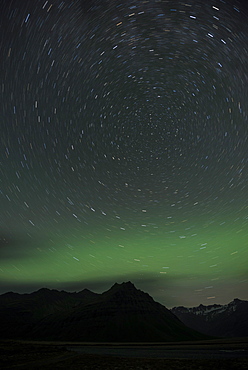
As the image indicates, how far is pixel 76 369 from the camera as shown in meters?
42.3

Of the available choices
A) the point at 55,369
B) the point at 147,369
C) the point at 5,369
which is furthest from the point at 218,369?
the point at 5,369

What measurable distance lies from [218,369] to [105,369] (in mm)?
16517

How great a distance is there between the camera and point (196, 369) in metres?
42.8

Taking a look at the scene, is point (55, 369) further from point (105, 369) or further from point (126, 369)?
point (126, 369)

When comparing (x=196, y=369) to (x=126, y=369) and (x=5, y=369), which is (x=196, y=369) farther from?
(x=5, y=369)

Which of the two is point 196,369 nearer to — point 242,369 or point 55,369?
point 242,369

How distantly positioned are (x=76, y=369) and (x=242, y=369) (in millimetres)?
23870

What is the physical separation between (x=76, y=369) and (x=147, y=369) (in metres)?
10.5

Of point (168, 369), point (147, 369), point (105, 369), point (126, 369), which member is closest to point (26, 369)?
point (105, 369)

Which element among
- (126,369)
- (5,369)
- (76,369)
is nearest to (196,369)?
(126,369)

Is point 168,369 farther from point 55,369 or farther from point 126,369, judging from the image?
point 55,369

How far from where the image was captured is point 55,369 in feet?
139

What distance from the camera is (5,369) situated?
40.3m

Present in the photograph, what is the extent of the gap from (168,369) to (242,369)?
10454mm
